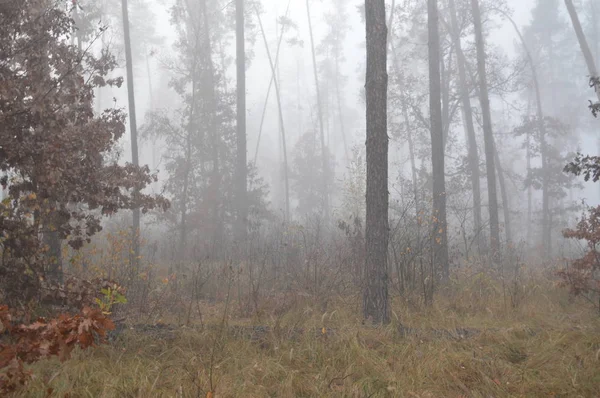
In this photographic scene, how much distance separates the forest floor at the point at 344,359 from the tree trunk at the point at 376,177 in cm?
36

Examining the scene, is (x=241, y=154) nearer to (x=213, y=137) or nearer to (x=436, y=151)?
(x=213, y=137)

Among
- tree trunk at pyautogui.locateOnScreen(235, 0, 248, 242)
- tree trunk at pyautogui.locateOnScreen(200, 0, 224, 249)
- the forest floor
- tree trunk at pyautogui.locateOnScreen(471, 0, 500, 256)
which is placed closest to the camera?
the forest floor

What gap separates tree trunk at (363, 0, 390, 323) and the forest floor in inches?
14.2

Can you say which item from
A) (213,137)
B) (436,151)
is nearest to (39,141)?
(436,151)

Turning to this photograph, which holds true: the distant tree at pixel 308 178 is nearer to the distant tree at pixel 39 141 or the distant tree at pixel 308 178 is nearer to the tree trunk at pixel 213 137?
the tree trunk at pixel 213 137

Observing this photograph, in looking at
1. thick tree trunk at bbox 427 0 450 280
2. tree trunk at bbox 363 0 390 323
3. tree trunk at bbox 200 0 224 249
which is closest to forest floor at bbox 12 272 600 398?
tree trunk at bbox 363 0 390 323

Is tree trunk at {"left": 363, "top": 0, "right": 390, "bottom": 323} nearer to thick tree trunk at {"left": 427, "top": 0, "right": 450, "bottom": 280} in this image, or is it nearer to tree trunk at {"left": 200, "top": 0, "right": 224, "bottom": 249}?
thick tree trunk at {"left": 427, "top": 0, "right": 450, "bottom": 280}

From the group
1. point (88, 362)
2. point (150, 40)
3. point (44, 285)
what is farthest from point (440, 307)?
point (150, 40)

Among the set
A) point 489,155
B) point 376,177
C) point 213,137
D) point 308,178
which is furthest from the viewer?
point 308,178

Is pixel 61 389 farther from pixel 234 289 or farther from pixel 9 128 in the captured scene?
pixel 234 289

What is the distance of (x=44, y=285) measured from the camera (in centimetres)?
481

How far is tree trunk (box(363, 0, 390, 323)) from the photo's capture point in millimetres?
5605

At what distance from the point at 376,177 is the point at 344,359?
252 centimetres

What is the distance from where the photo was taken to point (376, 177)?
5.77 meters
